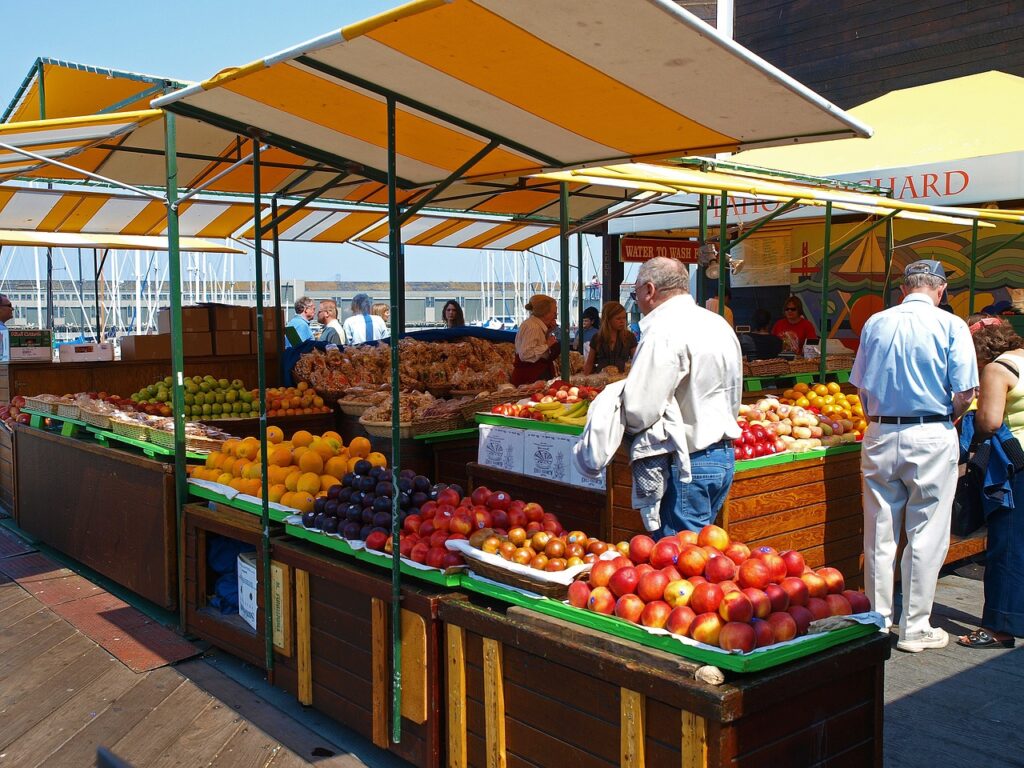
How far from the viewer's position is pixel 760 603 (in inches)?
107

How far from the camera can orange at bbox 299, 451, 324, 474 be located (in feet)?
16.9

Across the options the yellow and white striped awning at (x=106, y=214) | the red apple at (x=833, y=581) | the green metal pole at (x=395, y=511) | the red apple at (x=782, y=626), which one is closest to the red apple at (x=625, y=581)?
the red apple at (x=782, y=626)

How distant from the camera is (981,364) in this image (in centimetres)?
523

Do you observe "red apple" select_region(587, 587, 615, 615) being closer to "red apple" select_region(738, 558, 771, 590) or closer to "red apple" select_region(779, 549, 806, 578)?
"red apple" select_region(738, 558, 771, 590)

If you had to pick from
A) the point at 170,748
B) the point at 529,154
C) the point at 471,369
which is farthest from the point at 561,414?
the point at 471,369

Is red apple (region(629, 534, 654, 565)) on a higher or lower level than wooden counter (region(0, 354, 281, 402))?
lower

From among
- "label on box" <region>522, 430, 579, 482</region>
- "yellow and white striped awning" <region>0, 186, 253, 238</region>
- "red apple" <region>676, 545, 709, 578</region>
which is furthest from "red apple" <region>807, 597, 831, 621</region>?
"yellow and white striped awning" <region>0, 186, 253, 238</region>

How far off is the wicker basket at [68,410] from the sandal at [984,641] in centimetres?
608

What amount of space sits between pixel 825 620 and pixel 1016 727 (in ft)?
6.24

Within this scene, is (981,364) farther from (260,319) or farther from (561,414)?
(260,319)

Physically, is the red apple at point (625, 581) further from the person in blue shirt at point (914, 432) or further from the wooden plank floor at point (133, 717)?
the person in blue shirt at point (914, 432)

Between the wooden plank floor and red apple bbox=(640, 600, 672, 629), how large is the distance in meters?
1.67

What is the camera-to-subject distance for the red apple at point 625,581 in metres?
2.97

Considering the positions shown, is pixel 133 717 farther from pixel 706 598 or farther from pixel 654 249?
pixel 654 249
